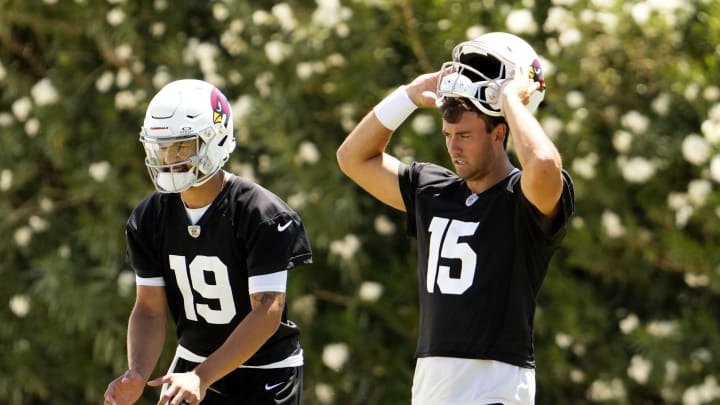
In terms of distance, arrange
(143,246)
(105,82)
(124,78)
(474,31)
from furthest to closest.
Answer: (105,82) < (124,78) < (474,31) < (143,246)

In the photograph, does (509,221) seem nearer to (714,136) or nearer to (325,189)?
(714,136)

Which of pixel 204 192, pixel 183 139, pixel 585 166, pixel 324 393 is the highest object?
pixel 183 139

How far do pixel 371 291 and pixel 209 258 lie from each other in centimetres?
270

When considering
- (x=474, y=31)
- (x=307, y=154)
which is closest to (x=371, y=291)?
(x=307, y=154)

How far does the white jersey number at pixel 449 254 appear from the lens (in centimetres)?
429

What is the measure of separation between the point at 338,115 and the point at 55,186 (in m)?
2.47

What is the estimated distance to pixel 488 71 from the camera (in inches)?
175

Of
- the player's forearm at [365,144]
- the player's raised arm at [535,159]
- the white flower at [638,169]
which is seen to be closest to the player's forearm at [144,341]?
the player's forearm at [365,144]

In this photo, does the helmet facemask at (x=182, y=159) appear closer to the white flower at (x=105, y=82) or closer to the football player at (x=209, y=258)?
the football player at (x=209, y=258)

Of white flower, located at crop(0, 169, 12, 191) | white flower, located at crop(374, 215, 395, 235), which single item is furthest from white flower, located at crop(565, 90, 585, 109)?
white flower, located at crop(0, 169, 12, 191)

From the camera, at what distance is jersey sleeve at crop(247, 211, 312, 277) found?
15.4ft

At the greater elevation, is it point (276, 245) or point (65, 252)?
point (276, 245)

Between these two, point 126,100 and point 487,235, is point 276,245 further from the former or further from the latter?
point 126,100

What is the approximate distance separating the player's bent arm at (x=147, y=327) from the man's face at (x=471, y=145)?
4.26 feet
